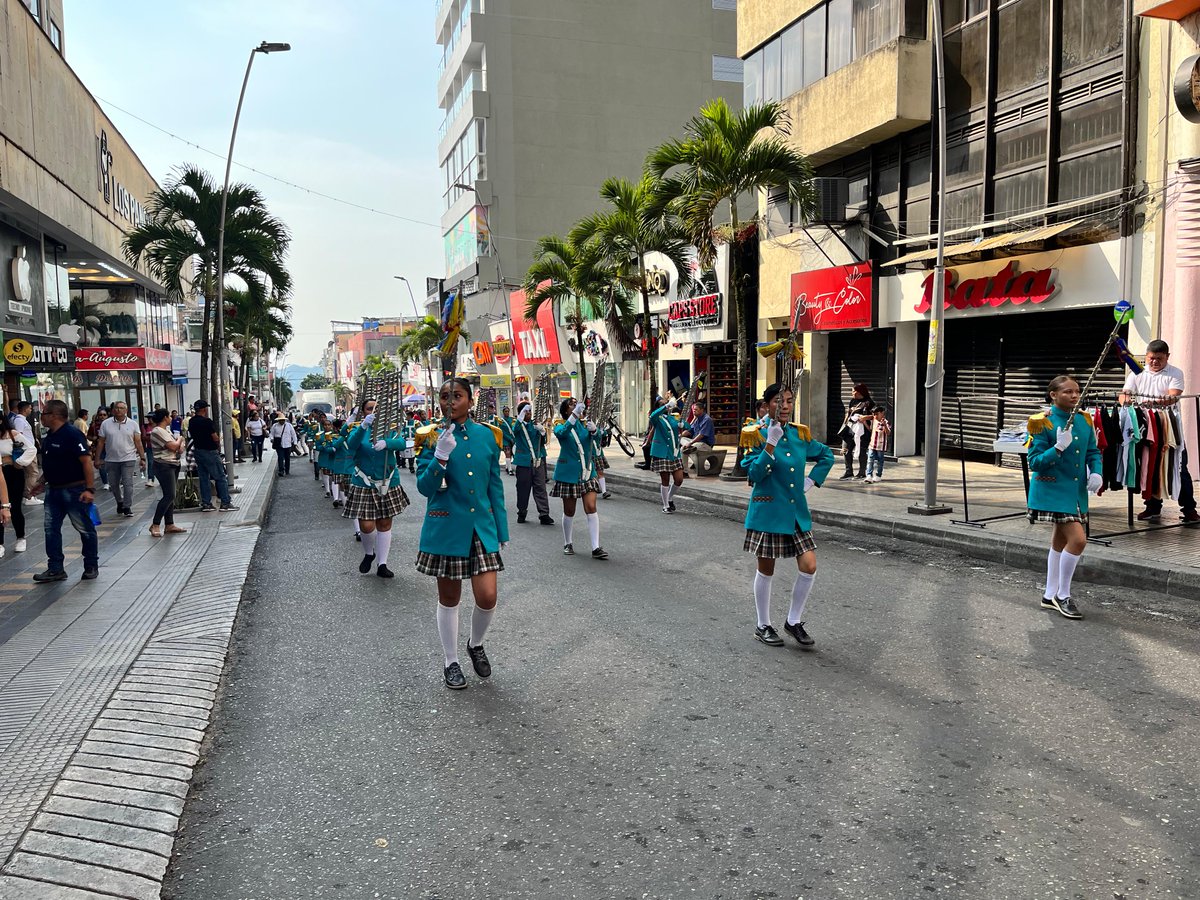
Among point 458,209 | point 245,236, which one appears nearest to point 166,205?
point 245,236

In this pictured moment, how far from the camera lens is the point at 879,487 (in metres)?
15.2

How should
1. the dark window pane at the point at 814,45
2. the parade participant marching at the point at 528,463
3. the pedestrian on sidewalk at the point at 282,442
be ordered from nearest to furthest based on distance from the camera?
the parade participant marching at the point at 528,463
the dark window pane at the point at 814,45
the pedestrian on sidewalk at the point at 282,442

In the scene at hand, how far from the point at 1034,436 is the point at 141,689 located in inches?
257

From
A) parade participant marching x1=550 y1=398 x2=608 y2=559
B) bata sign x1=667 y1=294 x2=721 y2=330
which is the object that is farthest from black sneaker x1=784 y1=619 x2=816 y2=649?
bata sign x1=667 y1=294 x2=721 y2=330

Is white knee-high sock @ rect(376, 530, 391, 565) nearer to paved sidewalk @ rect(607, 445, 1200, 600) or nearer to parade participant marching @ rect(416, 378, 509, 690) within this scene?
parade participant marching @ rect(416, 378, 509, 690)

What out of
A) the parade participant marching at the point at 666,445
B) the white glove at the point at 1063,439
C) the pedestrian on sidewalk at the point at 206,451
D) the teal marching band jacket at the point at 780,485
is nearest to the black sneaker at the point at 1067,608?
the white glove at the point at 1063,439

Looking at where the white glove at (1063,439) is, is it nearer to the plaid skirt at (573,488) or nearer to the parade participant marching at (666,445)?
the plaid skirt at (573,488)

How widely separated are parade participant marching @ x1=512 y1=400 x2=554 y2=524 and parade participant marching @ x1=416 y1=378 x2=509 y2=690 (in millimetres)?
7454

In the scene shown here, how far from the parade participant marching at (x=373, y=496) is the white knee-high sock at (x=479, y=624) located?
12.4 feet

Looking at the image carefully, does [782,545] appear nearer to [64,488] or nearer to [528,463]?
[64,488]

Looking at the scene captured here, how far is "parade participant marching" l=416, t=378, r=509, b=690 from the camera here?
18.2 feet

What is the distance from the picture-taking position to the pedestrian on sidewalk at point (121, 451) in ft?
47.2

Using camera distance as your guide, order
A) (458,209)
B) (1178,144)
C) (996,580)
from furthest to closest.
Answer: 1. (458,209)
2. (1178,144)
3. (996,580)

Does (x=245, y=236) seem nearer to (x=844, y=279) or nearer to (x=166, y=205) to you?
(x=166, y=205)
